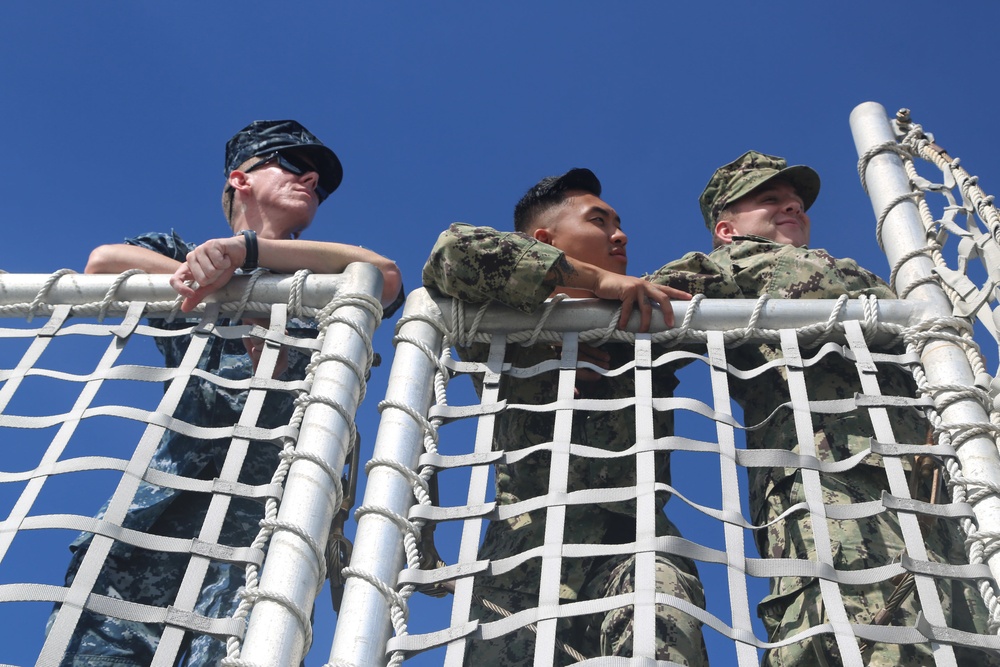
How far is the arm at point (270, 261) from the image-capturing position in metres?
2.83

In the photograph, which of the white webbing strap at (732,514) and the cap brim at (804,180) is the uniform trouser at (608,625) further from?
the cap brim at (804,180)

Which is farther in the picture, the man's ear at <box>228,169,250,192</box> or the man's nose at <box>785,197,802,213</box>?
the man's nose at <box>785,197,802,213</box>

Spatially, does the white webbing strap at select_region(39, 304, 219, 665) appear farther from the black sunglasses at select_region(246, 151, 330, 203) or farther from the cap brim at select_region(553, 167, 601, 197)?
the cap brim at select_region(553, 167, 601, 197)

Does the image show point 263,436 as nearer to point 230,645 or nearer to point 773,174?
point 230,645

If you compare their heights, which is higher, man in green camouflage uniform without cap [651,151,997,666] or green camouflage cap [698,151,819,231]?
green camouflage cap [698,151,819,231]

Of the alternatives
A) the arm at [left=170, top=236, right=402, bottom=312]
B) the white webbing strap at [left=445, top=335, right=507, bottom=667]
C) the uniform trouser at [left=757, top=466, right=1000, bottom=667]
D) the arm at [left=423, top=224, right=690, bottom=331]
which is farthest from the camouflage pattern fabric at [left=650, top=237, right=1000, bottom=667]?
the arm at [left=170, top=236, right=402, bottom=312]

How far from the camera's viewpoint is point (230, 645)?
2.06m

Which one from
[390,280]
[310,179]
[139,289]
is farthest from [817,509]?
[310,179]

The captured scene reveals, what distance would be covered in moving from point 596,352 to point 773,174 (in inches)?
47.4

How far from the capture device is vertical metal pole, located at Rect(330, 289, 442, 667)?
2.09 m

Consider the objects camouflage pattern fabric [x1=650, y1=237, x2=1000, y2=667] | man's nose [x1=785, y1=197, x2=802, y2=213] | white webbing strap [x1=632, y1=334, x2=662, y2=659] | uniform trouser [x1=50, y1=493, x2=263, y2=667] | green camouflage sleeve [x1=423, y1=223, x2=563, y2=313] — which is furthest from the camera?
man's nose [x1=785, y1=197, x2=802, y2=213]

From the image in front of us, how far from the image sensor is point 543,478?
118 inches

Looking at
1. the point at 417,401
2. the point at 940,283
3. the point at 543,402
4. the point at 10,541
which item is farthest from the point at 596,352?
the point at 10,541

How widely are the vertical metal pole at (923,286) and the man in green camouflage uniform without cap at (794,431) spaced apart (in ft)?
0.42
